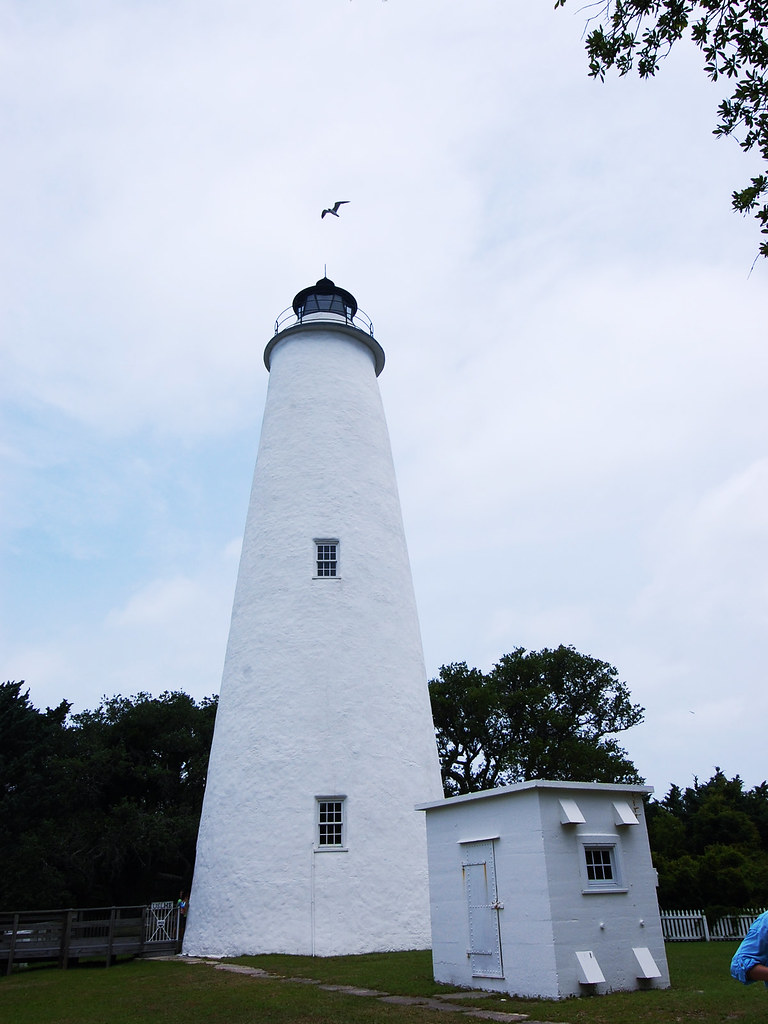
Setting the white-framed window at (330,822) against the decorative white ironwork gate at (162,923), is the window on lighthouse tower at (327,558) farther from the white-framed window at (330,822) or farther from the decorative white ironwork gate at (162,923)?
the decorative white ironwork gate at (162,923)

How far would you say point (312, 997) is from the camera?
9.80 metres

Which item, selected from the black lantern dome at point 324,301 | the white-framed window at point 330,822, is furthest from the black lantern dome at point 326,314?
the white-framed window at point 330,822

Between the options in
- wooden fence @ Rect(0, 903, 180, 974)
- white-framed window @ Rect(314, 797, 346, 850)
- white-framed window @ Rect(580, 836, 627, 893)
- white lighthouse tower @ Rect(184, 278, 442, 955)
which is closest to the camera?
white-framed window @ Rect(580, 836, 627, 893)

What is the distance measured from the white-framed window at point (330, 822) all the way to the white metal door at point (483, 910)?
5458 millimetres

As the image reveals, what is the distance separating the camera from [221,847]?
1588 centimetres

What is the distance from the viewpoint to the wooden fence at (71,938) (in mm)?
15906

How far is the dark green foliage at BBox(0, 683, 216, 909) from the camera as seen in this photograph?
23.4m

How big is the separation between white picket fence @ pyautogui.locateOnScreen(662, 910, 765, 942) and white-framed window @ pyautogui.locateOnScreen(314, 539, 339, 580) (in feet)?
34.1

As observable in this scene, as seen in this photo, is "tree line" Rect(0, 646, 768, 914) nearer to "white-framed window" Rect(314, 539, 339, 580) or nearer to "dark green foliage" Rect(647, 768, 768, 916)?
"dark green foliage" Rect(647, 768, 768, 916)

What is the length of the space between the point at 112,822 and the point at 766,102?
83.2ft

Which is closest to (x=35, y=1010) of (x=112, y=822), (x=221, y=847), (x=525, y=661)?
(x=221, y=847)

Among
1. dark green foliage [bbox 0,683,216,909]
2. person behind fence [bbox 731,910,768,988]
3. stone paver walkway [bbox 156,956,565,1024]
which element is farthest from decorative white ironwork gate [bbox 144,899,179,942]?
person behind fence [bbox 731,910,768,988]

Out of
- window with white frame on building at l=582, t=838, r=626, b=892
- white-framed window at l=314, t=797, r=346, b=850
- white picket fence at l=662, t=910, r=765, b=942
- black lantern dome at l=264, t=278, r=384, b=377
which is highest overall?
black lantern dome at l=264, t=278, r=384, b=377

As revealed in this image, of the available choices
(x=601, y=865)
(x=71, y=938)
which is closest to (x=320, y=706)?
(x=71, y=938)
